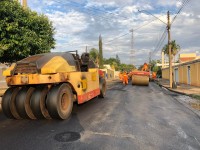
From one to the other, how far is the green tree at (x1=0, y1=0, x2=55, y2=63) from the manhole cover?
9862mm

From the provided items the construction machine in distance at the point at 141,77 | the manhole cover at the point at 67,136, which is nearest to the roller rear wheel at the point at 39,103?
the manhole cover at the point at 67,136

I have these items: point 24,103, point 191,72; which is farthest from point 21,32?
point 191,72

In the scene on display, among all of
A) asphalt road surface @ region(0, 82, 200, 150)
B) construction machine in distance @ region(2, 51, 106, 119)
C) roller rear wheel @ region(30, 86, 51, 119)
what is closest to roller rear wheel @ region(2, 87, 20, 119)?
construction machine in distance @ region(2, 51, 106, 119)

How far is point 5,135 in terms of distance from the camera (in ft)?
21.0

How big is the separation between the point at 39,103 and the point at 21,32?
32.3 feet

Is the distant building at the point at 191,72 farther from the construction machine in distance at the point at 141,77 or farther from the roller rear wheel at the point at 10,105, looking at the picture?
the roller rear wheel at the point at 10,105

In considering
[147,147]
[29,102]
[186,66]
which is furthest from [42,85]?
[186,66]

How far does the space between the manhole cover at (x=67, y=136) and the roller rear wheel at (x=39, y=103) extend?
153 cm

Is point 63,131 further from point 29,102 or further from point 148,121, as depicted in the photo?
point 148,121

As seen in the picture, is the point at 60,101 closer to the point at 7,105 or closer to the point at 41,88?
the point at 41,88

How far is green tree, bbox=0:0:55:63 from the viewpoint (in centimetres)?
1545

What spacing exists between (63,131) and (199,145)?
10.7ft

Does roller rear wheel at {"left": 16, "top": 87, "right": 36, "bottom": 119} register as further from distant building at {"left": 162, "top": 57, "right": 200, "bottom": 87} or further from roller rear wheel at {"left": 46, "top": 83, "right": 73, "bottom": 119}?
distant building at {"left": 162, "top": 57, "right": 200, "bottom": 87}

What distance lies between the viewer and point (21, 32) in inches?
643
